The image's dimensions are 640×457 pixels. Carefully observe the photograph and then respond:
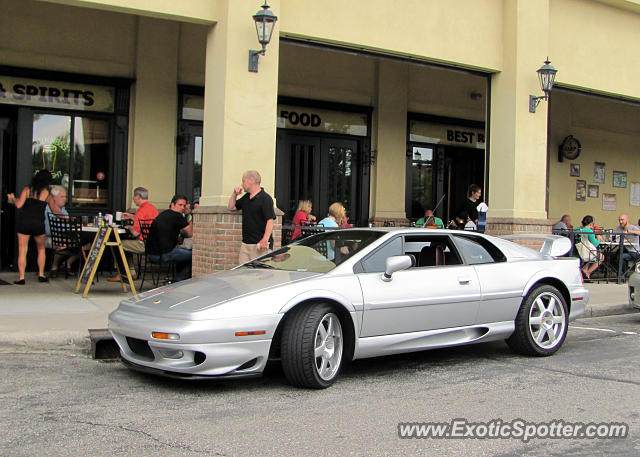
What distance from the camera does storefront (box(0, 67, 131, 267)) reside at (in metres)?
11.7

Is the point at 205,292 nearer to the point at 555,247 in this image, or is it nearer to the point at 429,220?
the point at 555,247

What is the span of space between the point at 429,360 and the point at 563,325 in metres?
1.51

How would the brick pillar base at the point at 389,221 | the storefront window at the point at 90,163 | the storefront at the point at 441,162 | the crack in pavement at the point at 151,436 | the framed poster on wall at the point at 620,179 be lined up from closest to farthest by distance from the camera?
the crack in pavement at the point at 151,436 < the storefront window at the point at 90,163 < the brick pillar base at the point at 389,221 < the storefront at the point at 441,162 < the framed poster on wall at the point at 620,179

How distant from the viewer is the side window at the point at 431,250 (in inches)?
247

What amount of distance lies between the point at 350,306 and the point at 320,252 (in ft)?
2.98

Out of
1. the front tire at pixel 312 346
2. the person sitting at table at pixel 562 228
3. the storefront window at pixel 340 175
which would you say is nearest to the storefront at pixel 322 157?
the storefront window at pixel 340 175

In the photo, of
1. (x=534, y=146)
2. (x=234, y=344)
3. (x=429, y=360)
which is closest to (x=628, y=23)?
(x=534, y=146)

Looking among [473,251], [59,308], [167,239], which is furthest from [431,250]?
[167,239]

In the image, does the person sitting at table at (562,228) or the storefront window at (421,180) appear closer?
the person sitting at table at (562,228)

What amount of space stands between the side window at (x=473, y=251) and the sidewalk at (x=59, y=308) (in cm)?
384

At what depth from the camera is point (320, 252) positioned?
6219 mm

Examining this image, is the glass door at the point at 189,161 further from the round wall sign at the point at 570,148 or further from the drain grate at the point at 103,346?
the round wall sign at the point at 570,148

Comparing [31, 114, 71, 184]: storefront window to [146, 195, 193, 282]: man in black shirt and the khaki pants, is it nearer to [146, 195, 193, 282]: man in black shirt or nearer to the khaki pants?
[146, 195, 193, 282]: man in black shirt

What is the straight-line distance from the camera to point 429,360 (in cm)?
648
